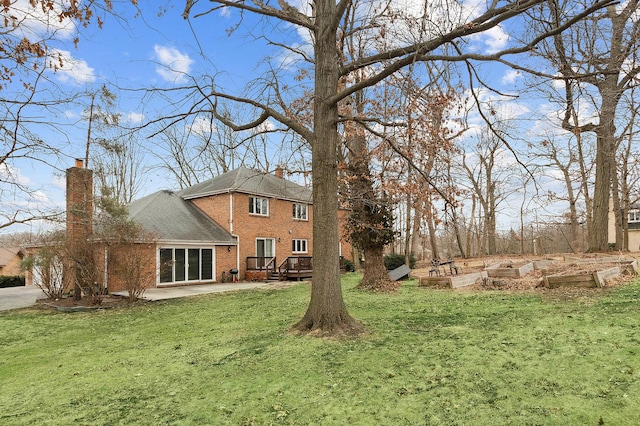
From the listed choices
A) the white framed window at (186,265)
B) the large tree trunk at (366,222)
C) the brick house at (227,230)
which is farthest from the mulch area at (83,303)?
the large tree trunk at (366,222)

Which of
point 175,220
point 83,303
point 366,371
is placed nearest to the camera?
point 366,371

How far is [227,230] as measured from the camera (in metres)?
21.5

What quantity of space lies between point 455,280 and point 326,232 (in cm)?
633

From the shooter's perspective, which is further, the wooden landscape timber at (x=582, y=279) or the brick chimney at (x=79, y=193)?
the brick chimney at (x=79, y=193)

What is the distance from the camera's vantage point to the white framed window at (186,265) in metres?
18.2

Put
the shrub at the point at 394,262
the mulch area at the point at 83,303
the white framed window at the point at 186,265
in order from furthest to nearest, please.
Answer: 1. the shrub at the point at 394,262
2. the white framed window at the point at 186,265
3. the mulch area at the point at 83,303

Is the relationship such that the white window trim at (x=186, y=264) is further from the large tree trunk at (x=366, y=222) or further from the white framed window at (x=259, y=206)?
the large tree trunk at (x=366, y=222)

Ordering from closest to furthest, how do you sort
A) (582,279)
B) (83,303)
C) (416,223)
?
(582,279), (83,303), (416,223)

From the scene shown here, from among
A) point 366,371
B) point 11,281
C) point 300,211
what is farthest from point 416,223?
point 11,281

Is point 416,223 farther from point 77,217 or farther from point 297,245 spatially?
point 77,217

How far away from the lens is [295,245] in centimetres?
2528

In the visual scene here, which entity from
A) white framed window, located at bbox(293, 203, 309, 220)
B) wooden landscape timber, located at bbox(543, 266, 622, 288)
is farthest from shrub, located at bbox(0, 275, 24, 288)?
wooden landscape timber, located at bbox(543, 266, 622, 288)

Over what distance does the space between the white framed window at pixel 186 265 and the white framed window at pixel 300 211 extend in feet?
22.3

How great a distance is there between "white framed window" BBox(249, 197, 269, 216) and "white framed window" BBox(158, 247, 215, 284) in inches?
140
